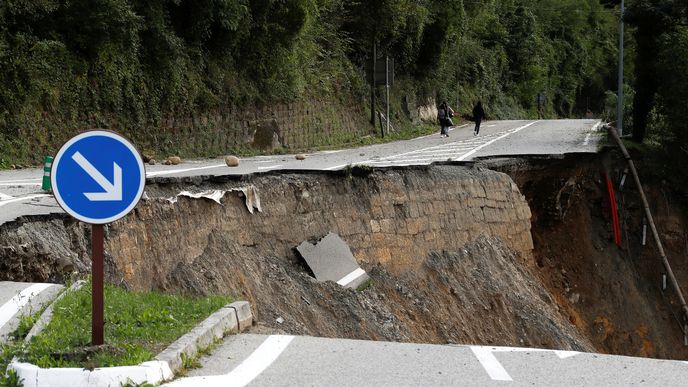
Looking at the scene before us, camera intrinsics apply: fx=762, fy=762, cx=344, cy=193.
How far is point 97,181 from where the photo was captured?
4.99m

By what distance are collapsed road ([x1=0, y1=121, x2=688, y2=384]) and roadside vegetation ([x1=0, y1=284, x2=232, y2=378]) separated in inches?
35.2

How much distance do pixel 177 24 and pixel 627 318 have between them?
13787 mm

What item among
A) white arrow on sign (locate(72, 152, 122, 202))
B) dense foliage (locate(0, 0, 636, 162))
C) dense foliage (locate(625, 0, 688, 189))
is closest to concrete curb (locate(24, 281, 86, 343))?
white arrow on sign (locate(72, 152, 122, 202))

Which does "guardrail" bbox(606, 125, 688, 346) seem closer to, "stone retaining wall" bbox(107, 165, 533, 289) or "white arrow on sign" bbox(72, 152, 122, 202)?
"stone retaining wall" bbox(107, 165, 533, 289)

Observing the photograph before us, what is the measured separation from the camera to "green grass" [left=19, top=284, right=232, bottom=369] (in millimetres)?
4945

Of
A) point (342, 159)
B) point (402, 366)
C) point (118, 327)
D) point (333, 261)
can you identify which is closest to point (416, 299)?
point (333, 261)

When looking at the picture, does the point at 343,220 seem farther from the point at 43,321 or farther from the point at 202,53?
the point at 202,53

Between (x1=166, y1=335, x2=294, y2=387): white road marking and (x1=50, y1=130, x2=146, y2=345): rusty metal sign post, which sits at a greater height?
(x1=50, y1=130, x2=146, y2=345): rusty metal sign post

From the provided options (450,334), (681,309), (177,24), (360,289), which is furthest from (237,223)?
(681,309)

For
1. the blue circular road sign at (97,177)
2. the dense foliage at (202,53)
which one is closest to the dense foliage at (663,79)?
the dense foliage at (202,53)

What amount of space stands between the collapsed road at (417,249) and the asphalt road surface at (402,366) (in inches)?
45.6

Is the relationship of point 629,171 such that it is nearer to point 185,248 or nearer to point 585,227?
point 585,227

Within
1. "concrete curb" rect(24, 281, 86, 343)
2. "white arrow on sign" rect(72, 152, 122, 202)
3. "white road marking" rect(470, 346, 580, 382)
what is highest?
"white arrow on sign" rect(72, 152, 122, 202)

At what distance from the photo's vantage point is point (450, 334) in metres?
13.3
